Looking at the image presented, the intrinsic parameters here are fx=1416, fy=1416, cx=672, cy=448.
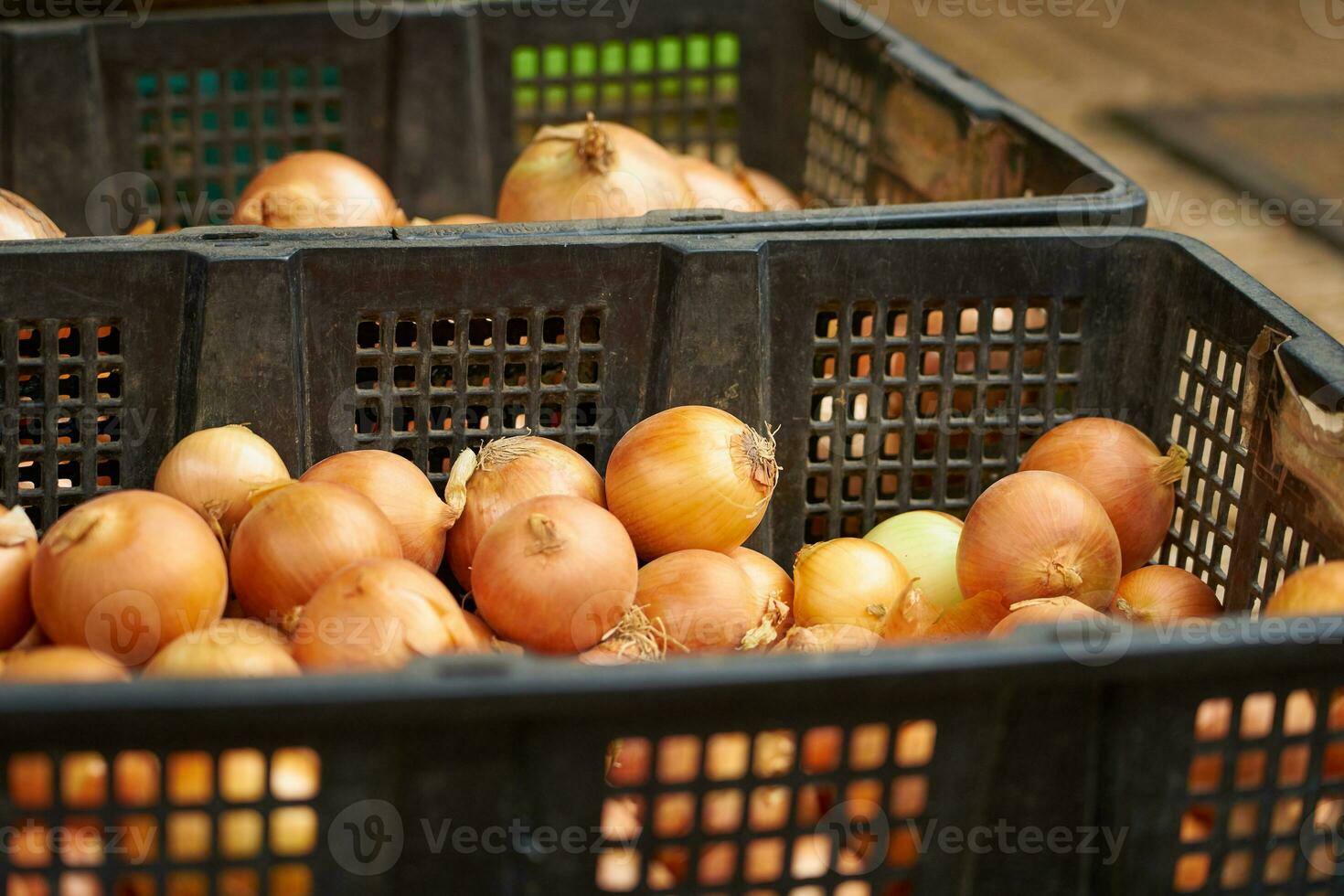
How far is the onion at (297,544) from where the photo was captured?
1019 mm

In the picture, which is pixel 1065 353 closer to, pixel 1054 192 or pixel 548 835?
pixel 1054 192

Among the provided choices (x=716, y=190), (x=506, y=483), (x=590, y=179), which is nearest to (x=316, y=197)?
(x=590, y=179)

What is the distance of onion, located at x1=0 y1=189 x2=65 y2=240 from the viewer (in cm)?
133

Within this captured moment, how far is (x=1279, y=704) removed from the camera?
31.8 inches

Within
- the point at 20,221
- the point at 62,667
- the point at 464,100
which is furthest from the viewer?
the point at 464,100

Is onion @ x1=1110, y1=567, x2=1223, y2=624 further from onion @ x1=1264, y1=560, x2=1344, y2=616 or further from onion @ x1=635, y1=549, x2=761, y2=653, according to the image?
onion @ x1=635, y1=549, x2=761, y2=653

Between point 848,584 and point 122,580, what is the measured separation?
556mm

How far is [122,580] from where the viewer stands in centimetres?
94

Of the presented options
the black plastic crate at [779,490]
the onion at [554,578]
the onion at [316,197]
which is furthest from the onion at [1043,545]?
the onion at [316,197]

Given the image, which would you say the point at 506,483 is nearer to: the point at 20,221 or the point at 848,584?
the point at 848,584

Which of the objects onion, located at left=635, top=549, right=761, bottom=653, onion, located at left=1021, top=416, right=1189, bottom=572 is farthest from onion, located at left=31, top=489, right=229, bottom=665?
onion, located at left=1021, top=416, right=1189, bottom=572

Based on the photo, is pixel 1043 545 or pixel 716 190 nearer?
pixel 1043 545

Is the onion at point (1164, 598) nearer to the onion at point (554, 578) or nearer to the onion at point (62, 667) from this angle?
the onion at point (554, 578)

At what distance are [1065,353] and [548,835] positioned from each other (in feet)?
2.66
